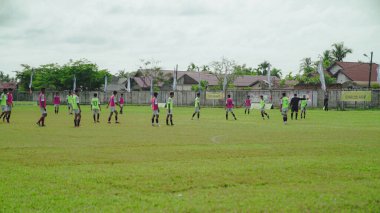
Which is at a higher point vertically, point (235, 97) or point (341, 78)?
point (341, 78)

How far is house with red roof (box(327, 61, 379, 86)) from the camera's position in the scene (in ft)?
220

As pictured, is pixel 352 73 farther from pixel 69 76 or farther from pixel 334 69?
pixel 69 76

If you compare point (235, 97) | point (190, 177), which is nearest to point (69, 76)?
point (235, 97)

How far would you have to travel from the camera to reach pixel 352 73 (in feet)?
225

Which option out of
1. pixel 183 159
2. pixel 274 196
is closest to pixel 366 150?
pixel 183 159

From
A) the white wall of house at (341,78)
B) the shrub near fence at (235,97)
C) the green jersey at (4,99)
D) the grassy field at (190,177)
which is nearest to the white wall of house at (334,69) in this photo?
the white wall of house at (341,78)

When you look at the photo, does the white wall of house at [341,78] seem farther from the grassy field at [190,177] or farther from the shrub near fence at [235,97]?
the grassy field at [190,177]

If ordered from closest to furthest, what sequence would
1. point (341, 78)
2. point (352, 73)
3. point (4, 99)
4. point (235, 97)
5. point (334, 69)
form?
point (4, 99)
point (235, 97)
point (352, 73)
point (341, 78)
point (334, 69)

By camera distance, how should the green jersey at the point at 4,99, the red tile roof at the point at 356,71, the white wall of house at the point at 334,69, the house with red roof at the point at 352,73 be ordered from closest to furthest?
the green jersey at the point at 4,99
the house with red roof at the point at 352,73
the red tile roof at the point at 356,71
the white wall of house at the point at 334,69

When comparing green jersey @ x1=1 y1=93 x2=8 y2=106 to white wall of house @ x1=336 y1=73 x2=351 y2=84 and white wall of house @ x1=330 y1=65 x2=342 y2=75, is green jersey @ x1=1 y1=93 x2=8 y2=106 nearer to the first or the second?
white wall of house @ x1=336 y1=73 x2=351 y2=84

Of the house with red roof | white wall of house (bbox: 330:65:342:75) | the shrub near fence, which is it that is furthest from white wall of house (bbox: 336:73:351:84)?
the shrub near fence

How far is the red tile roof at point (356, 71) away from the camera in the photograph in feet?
222

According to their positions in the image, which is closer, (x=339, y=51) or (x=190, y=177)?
(x=190, y=177)

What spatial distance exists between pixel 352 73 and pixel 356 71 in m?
1.31
